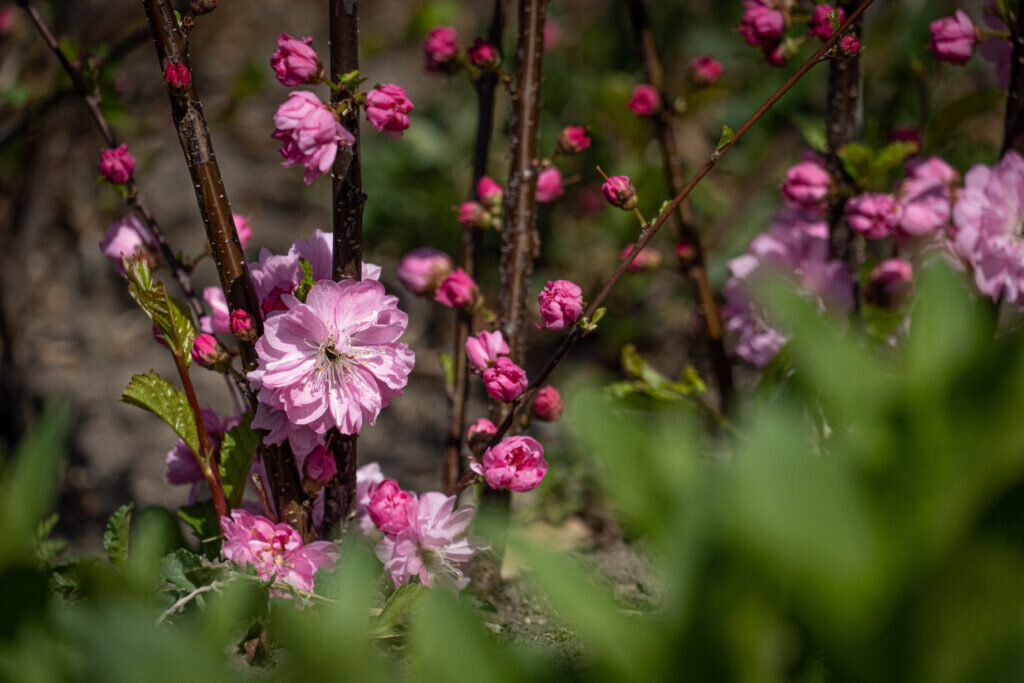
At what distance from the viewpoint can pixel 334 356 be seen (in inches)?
29.9

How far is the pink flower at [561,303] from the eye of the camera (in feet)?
2.56

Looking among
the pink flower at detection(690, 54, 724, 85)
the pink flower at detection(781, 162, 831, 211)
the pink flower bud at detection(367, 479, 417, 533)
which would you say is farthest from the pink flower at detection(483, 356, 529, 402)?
the pink flower at detection(690, 54, 724, 85)

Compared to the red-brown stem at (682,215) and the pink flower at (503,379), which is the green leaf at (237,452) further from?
the red-brown stem at (682,215)

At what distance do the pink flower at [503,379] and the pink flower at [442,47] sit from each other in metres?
0.39

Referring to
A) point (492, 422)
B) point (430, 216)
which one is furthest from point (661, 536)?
point (430, 216)

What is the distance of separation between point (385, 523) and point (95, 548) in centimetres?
92

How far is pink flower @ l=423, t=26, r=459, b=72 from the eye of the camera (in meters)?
0.97

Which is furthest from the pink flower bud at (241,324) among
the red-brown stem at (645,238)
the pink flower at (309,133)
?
the red-brown stem at (645,238)

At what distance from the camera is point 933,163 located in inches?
43.8

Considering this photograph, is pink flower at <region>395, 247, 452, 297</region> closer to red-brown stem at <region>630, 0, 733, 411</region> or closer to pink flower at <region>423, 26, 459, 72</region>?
pink flower at <region>423, 26, 459, 72</region>

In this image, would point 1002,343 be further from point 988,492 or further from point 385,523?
point 385,523

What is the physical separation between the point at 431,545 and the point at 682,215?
0.63 m

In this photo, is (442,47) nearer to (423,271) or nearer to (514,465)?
(423,271)

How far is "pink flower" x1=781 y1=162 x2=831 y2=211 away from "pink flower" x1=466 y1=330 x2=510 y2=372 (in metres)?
0.45
